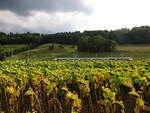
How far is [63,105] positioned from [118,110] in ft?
4.98

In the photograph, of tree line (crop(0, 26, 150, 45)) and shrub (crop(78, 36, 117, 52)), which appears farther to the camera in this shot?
tree line (crop(0, 26, 150, 45))

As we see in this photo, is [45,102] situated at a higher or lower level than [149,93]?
lower

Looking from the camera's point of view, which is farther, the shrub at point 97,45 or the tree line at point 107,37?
the tree line at point 107,37

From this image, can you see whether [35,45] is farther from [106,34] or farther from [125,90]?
[125,90]

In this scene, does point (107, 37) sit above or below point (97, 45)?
above

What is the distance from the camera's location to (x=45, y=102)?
396cm

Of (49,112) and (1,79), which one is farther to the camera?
(1,79)

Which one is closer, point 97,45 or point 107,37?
point 97,45

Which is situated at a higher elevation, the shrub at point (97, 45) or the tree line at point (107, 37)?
the tree line at point (107, 37)

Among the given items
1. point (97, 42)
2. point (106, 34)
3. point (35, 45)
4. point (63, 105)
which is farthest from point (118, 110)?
point (35, 45)

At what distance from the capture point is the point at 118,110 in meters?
3.36

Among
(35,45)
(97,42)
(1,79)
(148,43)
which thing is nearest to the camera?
(1,79)

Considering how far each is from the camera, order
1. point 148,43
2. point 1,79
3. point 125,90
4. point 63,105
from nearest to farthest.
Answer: point 63,105, point 125,90, point 1,79, point 148,43

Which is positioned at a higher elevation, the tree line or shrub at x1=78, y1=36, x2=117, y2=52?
the tree line
